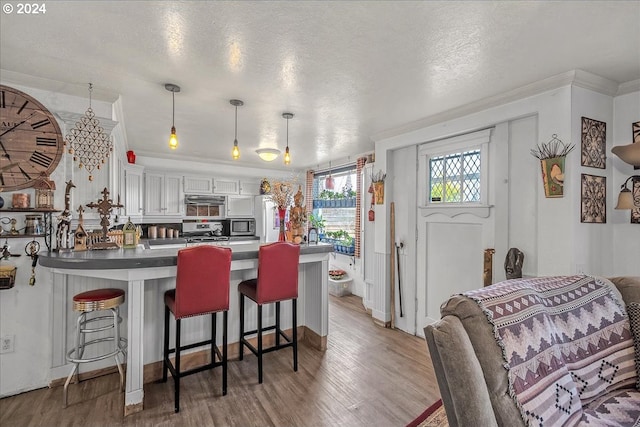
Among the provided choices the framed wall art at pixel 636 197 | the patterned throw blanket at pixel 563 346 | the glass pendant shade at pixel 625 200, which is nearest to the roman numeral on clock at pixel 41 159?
the patterned throw blanket at pixel 563 346

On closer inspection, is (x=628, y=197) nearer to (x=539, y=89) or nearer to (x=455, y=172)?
(x=539, y=89)

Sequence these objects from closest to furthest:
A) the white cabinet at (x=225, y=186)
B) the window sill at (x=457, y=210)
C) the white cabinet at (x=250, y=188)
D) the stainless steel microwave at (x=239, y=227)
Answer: the window sill at (x=457, y=210) → the white cabinet at (x=225, y=186) → the stainless steel microwave at (x=239, y=227) → the white cabinet at (x=250, y=188)

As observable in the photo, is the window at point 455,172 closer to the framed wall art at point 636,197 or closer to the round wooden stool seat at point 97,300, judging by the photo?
the framed wall art at point 636,197

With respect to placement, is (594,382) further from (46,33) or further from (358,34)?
(46,33)

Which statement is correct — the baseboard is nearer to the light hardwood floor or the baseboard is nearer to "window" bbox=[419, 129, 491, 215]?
the light hardwood floor

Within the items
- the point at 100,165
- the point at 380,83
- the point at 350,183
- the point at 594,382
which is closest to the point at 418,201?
the point at 380,83

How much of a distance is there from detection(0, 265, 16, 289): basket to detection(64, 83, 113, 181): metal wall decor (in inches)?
34.6

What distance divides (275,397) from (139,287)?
4.36 feet

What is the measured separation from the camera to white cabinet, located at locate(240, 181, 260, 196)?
6547 millimetres

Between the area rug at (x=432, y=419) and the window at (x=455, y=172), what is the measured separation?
1859 millimetres

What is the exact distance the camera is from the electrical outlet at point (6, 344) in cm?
229

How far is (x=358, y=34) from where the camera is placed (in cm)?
179

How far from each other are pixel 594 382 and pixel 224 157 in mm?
5671

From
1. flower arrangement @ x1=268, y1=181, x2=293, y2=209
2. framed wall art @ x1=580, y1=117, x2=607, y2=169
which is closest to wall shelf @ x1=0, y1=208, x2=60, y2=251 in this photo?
flower arrangement @ x1=268, y1=181, x2=293, y2=209
